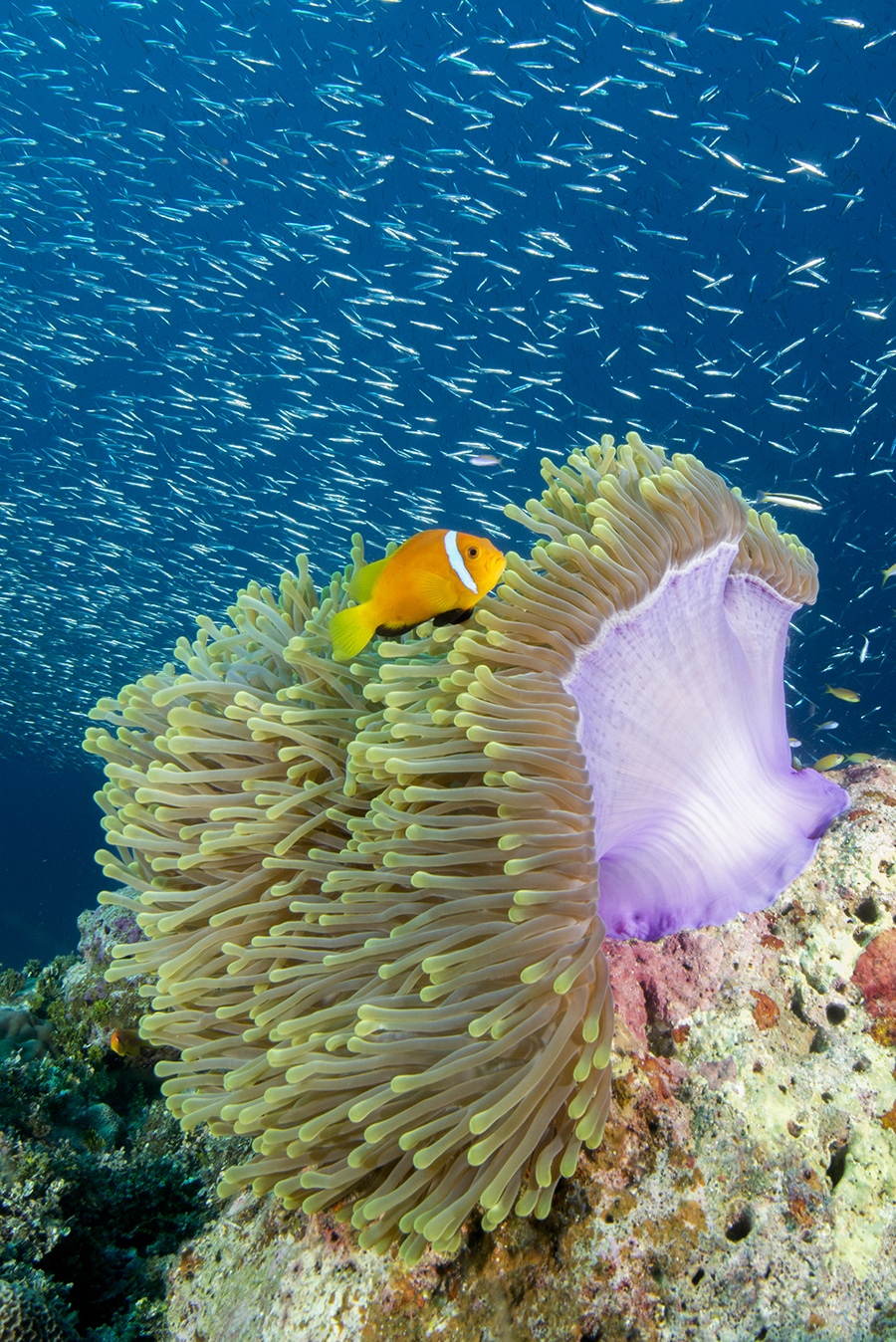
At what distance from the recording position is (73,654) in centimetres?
3048

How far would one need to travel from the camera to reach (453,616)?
5.61 feet

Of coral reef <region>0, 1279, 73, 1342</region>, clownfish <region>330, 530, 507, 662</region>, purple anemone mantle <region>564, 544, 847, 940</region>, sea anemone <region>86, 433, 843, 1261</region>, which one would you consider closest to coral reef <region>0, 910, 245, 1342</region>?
coral reef <region>0, 1279, 73, 1342</region>

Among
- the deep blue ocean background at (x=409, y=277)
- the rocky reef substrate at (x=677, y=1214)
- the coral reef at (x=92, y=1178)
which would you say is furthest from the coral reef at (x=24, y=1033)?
the deep blue ocean background at (x=409, y=277)

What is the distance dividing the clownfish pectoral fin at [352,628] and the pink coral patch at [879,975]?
1659 mm

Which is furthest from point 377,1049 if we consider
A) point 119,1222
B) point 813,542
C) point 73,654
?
point 73,654

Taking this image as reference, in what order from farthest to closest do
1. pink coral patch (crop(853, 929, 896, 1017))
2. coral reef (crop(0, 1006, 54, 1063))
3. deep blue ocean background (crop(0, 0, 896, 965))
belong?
deep blue ocean background (crop(0, 0, 896, 965)) → coral reef (crop(0, 1006, 54, 1063)) → pink coral patch (crop(853, 929, 896, 1017))

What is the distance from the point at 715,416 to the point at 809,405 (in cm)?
294

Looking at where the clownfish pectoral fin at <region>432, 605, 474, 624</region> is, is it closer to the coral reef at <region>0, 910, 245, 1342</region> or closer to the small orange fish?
the coral reef at <region>0, 910, 245, 1342</region>

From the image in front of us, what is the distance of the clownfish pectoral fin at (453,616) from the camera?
1.70 meters

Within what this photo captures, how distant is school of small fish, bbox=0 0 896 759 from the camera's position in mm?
14633

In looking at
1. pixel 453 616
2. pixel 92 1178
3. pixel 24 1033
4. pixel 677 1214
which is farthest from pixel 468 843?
pixel 24 1033

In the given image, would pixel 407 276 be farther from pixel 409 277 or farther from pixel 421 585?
pixel 421 585

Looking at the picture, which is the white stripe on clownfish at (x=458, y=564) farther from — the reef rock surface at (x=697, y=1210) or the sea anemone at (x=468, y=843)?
the reef rock surface at (x=697, y=1210)

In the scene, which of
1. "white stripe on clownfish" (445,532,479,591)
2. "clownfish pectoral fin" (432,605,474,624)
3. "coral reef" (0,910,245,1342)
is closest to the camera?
"white stripe on clownfish" (445,532,479,591)
